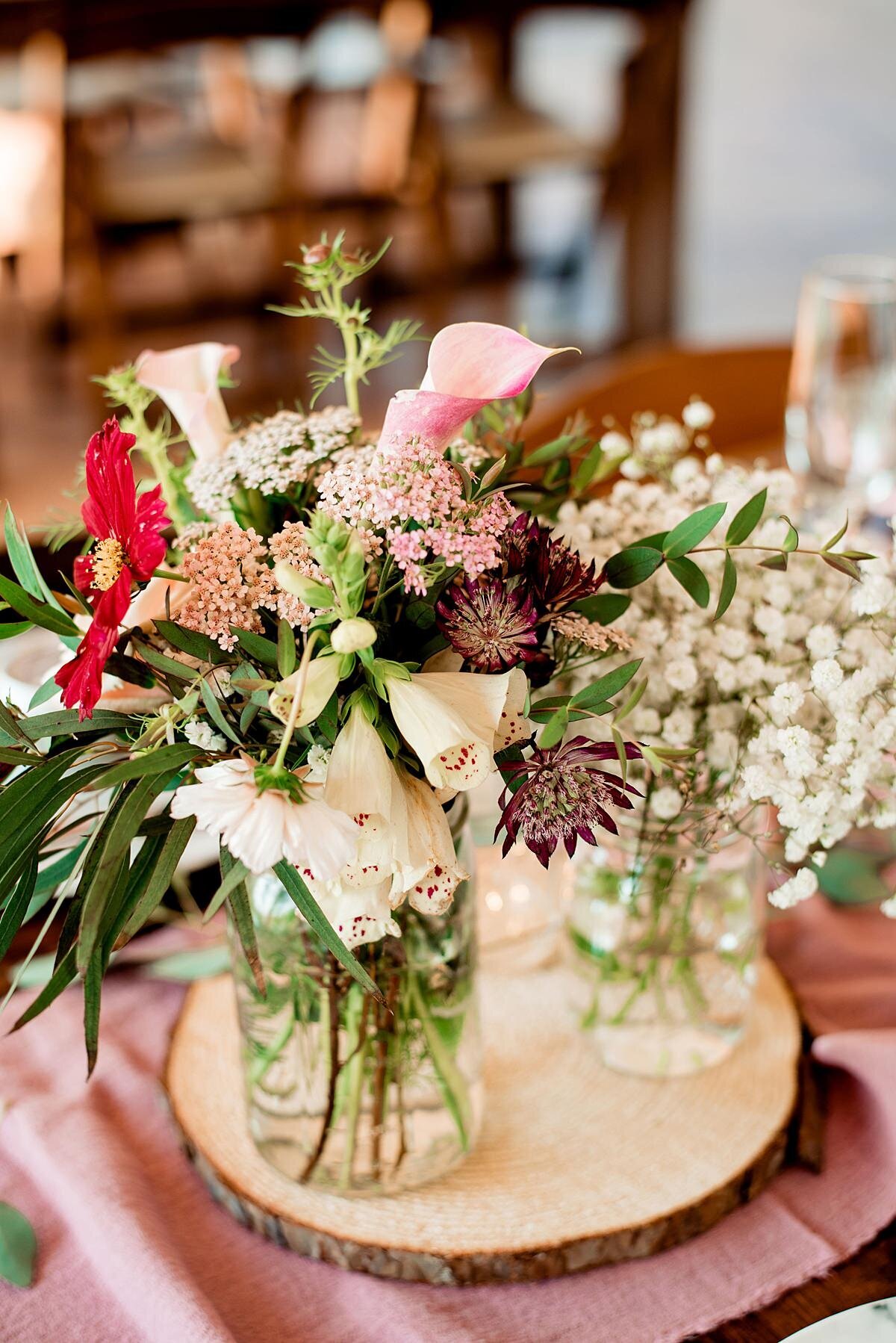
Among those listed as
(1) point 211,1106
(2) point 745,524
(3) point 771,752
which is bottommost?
(1) point 211,1106

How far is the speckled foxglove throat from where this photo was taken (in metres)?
0.70

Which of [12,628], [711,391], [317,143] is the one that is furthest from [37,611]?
[317,143]

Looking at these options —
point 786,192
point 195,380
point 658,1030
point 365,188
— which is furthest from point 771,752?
point 786,192

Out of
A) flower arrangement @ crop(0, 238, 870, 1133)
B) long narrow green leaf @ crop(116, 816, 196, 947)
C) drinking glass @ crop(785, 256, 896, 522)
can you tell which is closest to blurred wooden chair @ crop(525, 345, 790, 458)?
drinking glass @ crop(785, 256, 896, 522)

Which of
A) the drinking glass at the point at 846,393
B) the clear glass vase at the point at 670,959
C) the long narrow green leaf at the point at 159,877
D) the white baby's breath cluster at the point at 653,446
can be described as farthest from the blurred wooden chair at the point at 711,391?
the long narrow green leaf at the point at 159,877

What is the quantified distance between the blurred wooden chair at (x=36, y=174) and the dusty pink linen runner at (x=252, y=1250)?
263cm

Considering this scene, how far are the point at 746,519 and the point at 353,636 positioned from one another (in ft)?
0.86

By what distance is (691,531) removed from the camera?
2.06 ft

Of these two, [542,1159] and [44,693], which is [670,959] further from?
[44,693]

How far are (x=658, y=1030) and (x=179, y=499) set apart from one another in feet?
1.47

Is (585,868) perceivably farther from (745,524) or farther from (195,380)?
(195,380)

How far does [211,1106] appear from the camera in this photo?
2.62 feet

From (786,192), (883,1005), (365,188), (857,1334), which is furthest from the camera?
(786,192)

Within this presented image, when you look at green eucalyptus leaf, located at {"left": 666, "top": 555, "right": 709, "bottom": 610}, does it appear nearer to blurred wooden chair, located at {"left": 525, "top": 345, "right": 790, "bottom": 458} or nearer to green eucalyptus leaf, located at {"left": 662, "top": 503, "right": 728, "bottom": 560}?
green eucalyptus leaf, located at {"left": 662, "top": 503, "right": 728, "bottom": 560}
